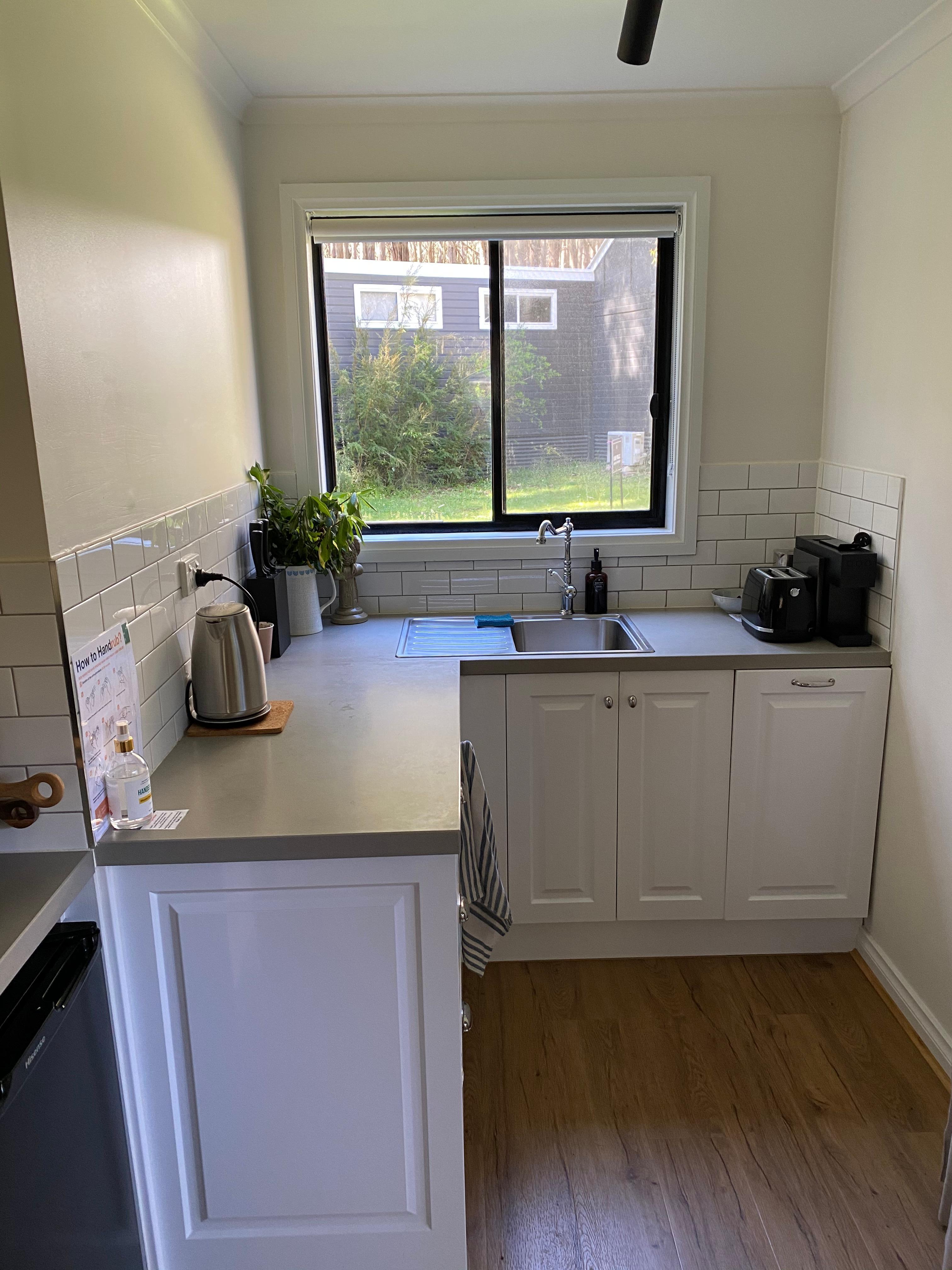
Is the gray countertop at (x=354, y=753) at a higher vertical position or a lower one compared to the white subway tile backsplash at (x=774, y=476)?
lower

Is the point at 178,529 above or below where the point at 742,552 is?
above

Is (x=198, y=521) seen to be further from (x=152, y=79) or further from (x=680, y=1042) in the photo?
(x=680, y=1042)

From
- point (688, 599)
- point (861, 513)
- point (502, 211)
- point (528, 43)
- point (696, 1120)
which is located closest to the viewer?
point (696, 1120)

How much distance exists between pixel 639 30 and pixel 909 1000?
7.85 feet

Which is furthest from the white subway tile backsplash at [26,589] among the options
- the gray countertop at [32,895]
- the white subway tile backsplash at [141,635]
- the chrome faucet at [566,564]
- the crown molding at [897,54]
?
the crown molding at [897,54]

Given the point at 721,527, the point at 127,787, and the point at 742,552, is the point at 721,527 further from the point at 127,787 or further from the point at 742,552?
the point at 127,787

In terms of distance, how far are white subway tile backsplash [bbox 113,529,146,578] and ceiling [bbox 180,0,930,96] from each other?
4.19 ft

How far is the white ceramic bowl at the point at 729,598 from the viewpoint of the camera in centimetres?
300

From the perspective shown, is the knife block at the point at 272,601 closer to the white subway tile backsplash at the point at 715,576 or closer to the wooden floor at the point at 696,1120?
the wooden floor at the point at 696,1120

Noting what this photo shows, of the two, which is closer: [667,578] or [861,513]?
[861,513]

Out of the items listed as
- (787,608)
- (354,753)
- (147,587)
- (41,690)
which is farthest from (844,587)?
(41,690)

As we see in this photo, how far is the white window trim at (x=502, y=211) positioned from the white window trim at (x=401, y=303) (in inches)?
6.1

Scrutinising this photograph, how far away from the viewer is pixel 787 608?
267 cm

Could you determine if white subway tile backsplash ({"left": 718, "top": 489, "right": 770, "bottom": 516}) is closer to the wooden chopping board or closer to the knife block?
the knife block
